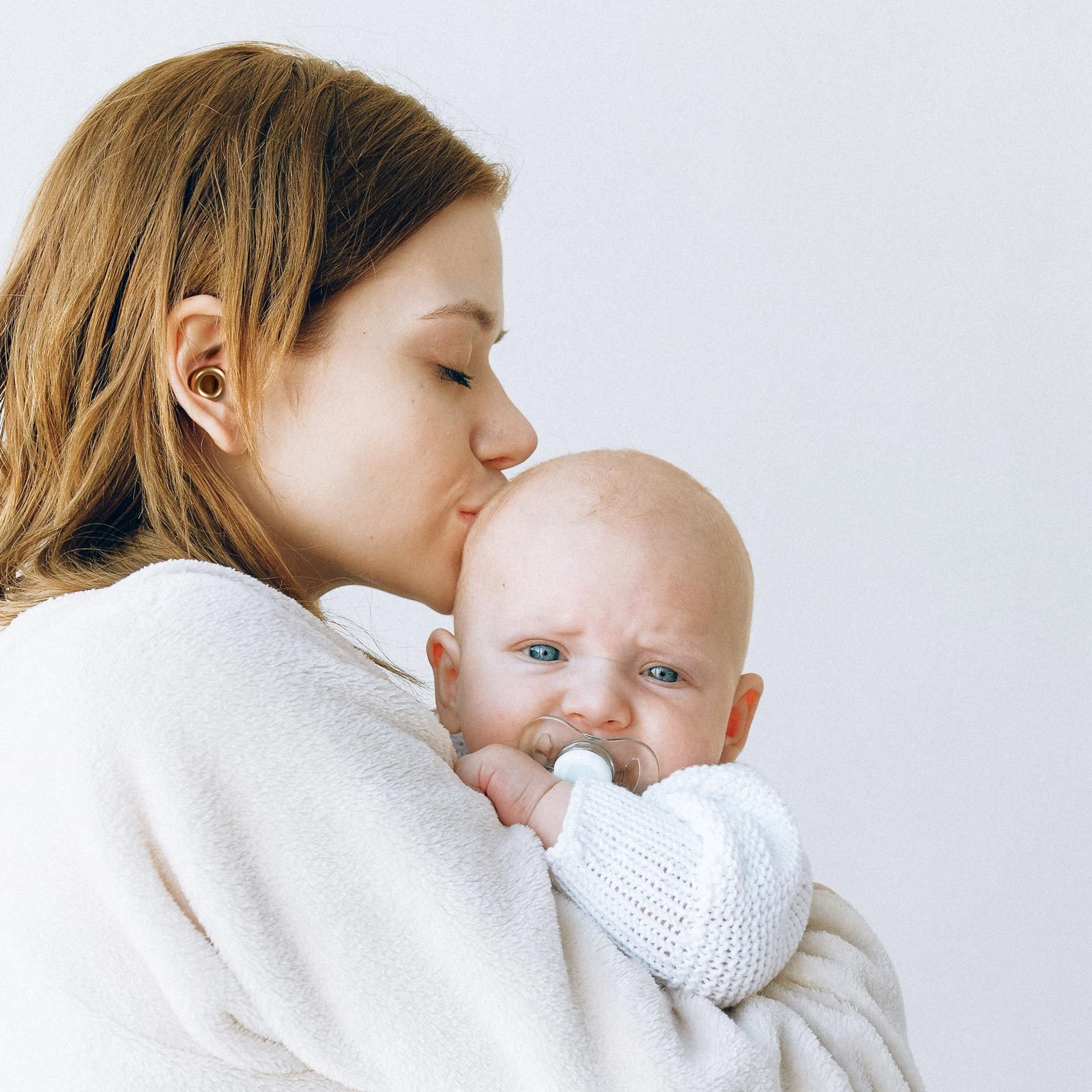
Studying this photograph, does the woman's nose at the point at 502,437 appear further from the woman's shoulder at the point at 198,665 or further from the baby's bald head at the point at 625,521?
the woman's shoulder at the point at 198,665

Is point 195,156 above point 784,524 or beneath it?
above

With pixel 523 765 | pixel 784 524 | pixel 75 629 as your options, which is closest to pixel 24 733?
pixel 75 629

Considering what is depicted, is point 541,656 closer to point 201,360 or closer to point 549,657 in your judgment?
point 549,657

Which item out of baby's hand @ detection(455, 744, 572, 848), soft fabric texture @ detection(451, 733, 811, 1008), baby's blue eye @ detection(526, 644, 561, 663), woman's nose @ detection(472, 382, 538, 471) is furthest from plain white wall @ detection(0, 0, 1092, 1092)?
soft fabric texture @ detection(451, 733, 811, 1008)

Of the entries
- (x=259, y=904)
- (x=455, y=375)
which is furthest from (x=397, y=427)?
(x=259, y=904)

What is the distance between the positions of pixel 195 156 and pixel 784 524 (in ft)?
6.67

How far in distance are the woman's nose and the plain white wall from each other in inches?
59.9

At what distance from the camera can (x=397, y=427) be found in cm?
151

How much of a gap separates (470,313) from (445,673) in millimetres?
409

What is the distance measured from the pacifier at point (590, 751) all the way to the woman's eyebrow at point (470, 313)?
456mm

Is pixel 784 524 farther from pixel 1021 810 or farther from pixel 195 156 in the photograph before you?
pixel 195 156

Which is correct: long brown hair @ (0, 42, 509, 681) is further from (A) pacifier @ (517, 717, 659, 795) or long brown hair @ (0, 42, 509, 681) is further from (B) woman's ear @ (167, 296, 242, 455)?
(A) pacifier @ (517, 717, 659, 795)

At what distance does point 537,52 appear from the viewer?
3197 millimetres

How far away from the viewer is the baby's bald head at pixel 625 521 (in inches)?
59.3
